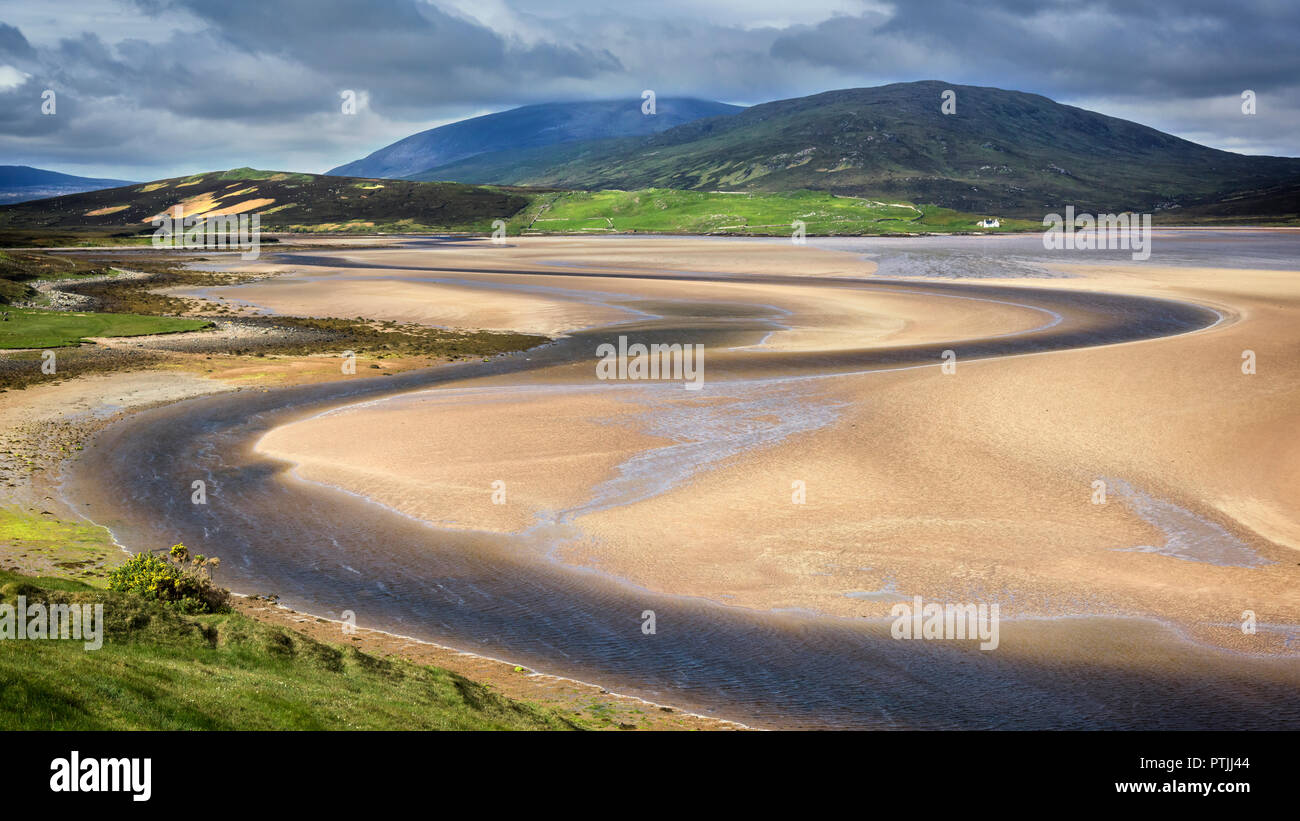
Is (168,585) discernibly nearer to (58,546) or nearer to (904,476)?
(58,546)

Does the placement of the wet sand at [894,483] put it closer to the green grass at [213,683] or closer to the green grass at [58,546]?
the green grass at [58,546]

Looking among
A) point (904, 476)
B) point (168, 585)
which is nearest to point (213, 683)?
point (168, 585)

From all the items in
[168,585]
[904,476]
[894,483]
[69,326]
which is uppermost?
[69,326]

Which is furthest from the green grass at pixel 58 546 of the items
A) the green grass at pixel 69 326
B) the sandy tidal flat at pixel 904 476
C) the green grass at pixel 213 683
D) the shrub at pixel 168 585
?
the green grass at pixel 69 326

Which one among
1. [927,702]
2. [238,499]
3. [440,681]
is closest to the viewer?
[440,681]

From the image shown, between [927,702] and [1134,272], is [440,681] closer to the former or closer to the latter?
[927,702]
